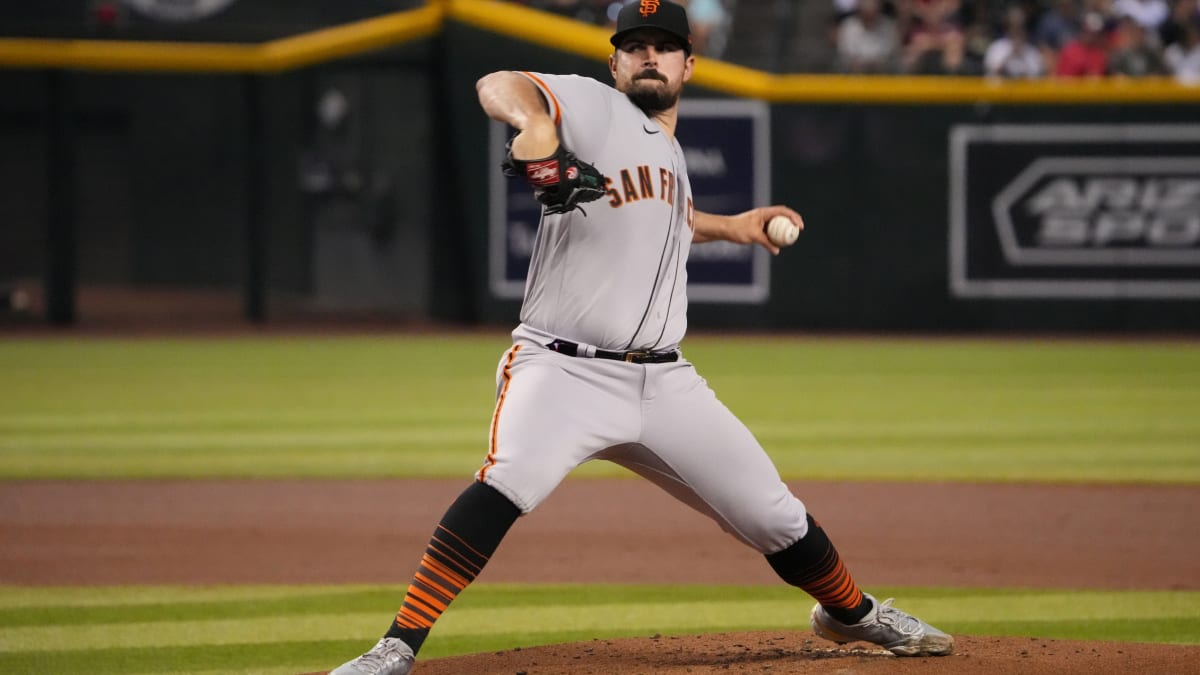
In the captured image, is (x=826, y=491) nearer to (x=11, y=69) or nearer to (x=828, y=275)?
(x=828, y=275)

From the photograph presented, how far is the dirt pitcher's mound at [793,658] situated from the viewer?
435 centimetres

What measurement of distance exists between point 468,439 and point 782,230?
5.97 m

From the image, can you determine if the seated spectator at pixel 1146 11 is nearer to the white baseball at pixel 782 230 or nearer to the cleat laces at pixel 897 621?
the white baseball at pixel 782 230

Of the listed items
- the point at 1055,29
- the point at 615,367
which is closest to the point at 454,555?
the point at 615,367

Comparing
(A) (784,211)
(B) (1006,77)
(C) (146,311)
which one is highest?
(B) (1006,77)

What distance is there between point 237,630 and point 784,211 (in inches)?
89.7

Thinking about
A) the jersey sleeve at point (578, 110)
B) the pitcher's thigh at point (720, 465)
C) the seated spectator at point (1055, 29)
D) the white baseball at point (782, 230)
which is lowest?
the pitcher's thigh at point (720, 465)

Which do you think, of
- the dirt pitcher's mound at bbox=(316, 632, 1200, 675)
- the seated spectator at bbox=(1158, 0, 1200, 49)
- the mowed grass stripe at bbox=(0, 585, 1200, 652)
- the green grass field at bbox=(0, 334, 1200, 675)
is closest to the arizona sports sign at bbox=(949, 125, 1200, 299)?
the green grass field at bbox=(0, 334, 1200, 675)

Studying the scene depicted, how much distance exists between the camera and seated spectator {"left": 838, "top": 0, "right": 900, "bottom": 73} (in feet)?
55.9

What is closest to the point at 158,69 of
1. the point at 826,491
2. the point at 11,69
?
the point at 11,69

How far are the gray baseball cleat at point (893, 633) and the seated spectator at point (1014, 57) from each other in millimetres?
13178

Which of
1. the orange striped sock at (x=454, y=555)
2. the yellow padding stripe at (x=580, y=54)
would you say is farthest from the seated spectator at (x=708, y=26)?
the orange striped sock at (x=454, y=555)

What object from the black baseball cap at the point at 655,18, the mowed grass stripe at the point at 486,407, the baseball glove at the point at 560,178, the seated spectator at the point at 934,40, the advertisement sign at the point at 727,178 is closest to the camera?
the baseball glove at the point at 560,178

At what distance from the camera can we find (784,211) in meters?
4.61
